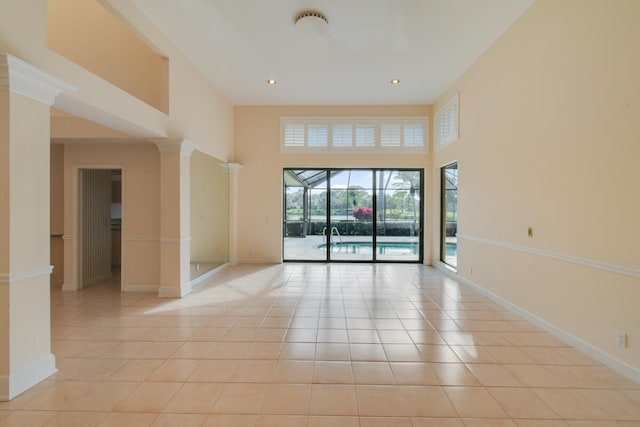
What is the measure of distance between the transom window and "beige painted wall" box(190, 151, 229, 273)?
1.78 m

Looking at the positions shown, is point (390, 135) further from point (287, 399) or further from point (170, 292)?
point (287, 399)

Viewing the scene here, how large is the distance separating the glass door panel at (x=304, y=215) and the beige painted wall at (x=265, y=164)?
0.97 feet

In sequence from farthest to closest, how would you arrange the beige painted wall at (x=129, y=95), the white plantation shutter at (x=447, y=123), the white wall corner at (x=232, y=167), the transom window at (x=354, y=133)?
the transom window at (x=354, y=133) → the white wall corner at (x=232, y=167) → the white plantation shutter at (x=447, y=123) → the beige painted wall at (x=129, y=95)

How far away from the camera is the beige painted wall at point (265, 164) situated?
7227mm

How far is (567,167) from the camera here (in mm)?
3094

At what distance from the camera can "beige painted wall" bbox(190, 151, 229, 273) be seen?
5.28 meters

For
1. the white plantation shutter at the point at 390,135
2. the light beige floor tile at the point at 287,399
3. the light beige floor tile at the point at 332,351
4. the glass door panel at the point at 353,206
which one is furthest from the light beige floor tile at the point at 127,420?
the white plantation shutter at the point at 390,135

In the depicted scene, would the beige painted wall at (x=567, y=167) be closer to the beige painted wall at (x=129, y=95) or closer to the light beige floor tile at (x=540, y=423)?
the light beige floor tile at (x=540, y=423)

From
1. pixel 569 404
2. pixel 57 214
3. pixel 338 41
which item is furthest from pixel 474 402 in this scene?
pixel 57 214

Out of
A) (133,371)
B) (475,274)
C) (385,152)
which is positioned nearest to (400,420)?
(133,371)

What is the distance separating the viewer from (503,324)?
362 centimetres

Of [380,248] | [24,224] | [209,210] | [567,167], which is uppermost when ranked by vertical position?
[567,167]

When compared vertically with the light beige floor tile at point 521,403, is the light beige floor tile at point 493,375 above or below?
above

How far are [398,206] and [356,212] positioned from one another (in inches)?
40.4
